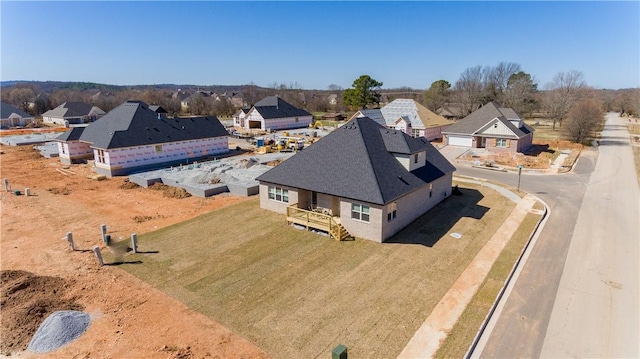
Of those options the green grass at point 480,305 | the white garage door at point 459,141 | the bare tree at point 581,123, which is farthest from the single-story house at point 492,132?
the green grass at point 480,305

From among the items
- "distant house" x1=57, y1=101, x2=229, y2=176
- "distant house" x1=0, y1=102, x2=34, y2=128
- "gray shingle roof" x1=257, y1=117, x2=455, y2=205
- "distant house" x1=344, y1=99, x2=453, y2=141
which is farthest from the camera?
"distant house" x1=0, y1=102, x2=34, y2=128

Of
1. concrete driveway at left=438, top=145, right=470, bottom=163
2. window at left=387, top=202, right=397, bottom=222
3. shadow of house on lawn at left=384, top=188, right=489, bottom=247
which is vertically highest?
concrete driveway at left=438, top=145, right=470, bottom=163

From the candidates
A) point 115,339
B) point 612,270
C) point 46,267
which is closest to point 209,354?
point 115,339

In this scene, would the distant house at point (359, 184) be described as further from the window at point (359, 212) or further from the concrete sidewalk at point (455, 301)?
the concrete sidewalk at point (455, 301)

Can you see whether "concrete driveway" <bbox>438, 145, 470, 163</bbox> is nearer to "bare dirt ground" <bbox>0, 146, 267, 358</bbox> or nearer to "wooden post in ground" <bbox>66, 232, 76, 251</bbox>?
"bare dirt ground" <bbox>0, 146, 267, 358</bbox>

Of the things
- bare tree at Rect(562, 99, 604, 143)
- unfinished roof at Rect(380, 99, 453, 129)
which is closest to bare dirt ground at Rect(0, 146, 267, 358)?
unfinished roof at Rect(380, 99, 453, 129)

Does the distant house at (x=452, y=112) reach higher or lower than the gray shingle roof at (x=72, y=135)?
higher

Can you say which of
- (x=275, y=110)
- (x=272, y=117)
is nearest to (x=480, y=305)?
(x=272, y=117)
